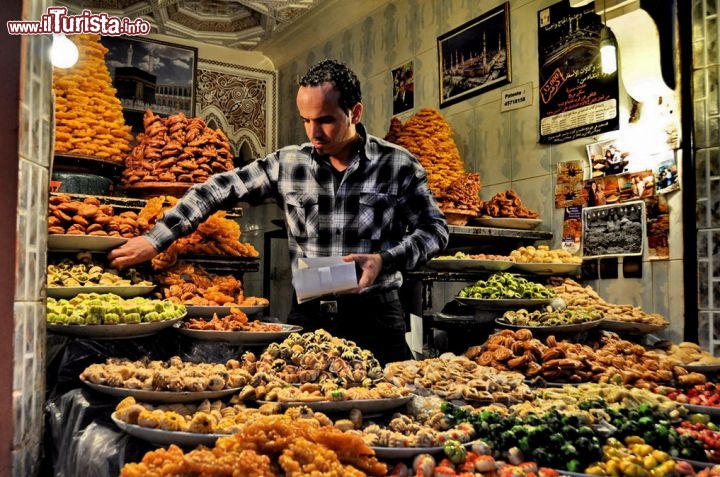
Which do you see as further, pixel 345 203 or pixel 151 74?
pixel 151 74

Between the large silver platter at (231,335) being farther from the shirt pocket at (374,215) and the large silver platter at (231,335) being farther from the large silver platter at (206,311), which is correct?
the shirt pocket at (374,215)

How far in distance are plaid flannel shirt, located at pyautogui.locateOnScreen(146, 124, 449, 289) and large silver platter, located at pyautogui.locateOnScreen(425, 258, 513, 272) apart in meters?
0.74

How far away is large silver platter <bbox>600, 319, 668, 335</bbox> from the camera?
334cm

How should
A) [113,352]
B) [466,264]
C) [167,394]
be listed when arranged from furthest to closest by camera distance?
[466,264] → [113,352] → [167,394]

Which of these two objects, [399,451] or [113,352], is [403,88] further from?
[399,451]

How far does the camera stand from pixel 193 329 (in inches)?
91.7

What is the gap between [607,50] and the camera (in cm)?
397

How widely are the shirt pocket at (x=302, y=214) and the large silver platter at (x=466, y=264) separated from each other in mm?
1039

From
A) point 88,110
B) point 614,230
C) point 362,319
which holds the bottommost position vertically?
point 362,319

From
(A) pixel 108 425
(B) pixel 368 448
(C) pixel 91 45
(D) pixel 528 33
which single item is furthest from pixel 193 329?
(D) pixel 528 33

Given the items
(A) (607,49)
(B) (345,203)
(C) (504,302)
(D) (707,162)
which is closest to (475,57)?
(A) (607,49)

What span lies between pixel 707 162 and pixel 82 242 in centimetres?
338

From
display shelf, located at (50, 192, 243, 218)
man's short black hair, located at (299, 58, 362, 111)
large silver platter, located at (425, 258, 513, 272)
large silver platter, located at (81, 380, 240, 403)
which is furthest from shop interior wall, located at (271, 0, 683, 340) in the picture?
large silver platter, located at (81, 380, 240, 403)

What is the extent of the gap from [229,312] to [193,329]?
0.30m
